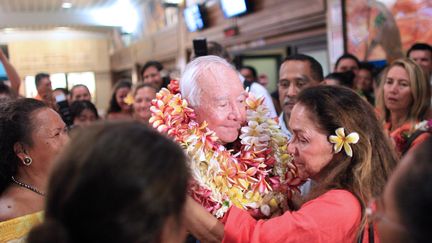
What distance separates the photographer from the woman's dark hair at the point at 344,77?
3333 millimetres

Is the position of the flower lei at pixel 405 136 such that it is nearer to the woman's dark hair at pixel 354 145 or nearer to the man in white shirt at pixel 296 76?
the man in white shirt at pixel 296 76

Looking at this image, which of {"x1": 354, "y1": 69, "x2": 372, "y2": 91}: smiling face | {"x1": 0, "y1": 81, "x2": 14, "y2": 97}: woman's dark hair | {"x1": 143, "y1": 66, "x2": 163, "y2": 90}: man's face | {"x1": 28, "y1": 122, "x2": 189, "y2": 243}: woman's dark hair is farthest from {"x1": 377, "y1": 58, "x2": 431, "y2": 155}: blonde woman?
{"x1": 0, "y1": 81, "x2": 14, "y2": 97}: woman's dark hair

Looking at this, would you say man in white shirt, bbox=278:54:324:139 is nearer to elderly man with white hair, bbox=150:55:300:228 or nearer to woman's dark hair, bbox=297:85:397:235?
elderly man with white hair, bbox=150:55:300:228

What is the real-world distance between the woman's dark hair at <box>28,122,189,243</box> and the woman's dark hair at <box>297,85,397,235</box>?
2.48 ft

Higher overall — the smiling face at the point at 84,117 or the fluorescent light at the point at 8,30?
the fluorescent light at the point at 8,30

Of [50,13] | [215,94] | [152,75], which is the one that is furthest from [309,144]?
[50,13]

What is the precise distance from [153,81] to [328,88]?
328cm

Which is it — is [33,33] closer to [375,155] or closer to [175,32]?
[175,32]

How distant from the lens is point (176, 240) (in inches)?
35.7

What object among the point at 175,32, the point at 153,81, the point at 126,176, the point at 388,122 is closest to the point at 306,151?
the point at 126,176

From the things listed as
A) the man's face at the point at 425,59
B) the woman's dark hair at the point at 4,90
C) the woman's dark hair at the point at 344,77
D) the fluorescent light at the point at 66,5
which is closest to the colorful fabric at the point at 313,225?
the woman's dark hair at the point at 344,77

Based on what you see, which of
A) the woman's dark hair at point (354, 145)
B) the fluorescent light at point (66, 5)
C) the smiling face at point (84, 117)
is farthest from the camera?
the fluorescent light at point (66, 5)

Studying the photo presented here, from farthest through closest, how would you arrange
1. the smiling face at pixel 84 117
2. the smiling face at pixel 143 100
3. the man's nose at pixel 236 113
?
the smiling face at pixel 84 117
the smiling face at pixel 143 100
the man's nose at pixel 236 113

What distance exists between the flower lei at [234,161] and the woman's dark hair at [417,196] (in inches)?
31.1
